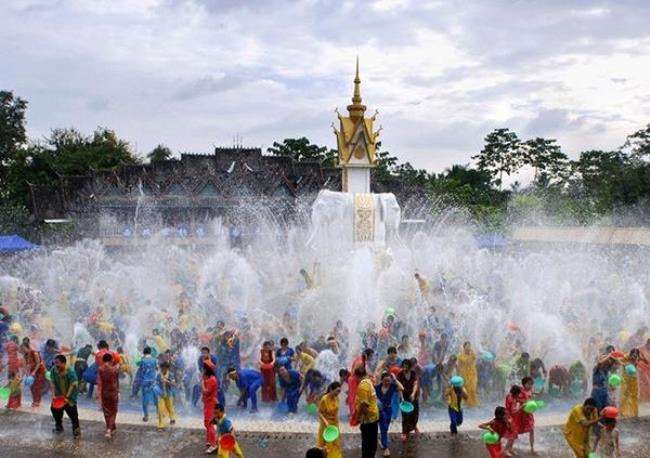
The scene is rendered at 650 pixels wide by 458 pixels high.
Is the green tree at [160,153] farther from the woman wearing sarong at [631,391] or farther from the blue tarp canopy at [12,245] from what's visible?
the woman wearing sarong at [631,391]

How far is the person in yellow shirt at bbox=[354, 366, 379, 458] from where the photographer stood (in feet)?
26.0

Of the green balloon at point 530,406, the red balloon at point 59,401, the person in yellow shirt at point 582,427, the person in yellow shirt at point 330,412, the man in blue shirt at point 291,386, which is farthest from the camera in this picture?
the man in blue shirt at point 291,386

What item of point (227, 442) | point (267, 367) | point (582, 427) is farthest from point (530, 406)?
point (267, 367)

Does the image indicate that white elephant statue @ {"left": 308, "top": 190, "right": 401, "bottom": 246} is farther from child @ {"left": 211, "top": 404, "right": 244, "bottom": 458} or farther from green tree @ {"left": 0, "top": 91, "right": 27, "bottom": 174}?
green tree @ {"left": 0, "top": 91, "right": 27, "bottom": 174}

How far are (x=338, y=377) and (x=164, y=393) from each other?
316 centimetres

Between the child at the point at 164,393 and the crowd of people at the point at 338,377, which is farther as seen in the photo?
the child at the point at 164,393

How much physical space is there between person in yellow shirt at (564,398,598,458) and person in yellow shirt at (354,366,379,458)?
231 centimetres

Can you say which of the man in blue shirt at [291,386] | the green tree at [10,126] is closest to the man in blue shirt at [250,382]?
the man in blue shirt at [291,386]

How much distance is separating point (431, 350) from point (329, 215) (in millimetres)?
7670

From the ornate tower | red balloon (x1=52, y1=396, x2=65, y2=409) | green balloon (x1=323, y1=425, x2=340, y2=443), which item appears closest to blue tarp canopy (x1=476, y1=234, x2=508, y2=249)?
the ornate tower

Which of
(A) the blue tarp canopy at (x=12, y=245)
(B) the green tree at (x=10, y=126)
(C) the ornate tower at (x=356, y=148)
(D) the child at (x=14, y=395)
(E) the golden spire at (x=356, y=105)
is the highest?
(B) the green tree at (x=10, y=126)

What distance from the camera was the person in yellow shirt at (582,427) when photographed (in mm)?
7266

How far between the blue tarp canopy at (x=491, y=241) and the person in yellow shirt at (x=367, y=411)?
1178 inches

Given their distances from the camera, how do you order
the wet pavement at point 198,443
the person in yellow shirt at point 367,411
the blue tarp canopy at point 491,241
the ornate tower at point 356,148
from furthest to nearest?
the blue tarp canopy at point 491,241, the ornate tower at point 356,148, the wet pavement at point 198,443, the person in yellow shirt at point 367,411
